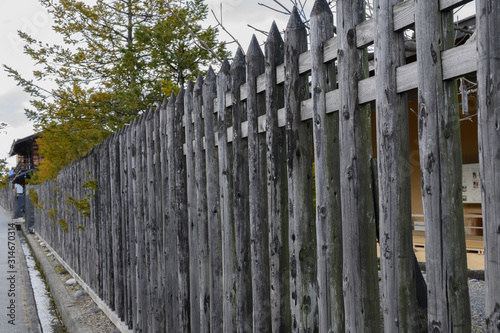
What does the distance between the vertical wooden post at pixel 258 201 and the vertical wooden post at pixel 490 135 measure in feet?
4.67

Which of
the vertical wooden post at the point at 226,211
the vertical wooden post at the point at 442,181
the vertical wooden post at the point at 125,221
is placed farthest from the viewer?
the vertical wooden post at the point at 125,221

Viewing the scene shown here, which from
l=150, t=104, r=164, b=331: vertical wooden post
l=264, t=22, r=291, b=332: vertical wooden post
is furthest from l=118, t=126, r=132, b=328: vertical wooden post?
l=264, t=22, r=291, b=332: vertical wooden post

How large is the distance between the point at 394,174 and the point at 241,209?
1.33 meters

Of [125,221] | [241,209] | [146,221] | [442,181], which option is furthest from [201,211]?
[125,221]

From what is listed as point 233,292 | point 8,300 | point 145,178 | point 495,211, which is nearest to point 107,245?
point 145,178

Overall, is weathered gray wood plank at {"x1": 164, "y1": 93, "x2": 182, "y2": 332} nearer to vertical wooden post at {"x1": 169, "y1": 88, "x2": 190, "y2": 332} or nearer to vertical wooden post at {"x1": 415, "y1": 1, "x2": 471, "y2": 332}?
vertical wooden post at {"x1": 169, "y1": 88, "x2": 190, "y2": 332}

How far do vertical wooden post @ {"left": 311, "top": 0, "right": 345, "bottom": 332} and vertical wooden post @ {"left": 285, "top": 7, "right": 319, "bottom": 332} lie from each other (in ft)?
0.50

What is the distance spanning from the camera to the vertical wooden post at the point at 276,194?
104 inches

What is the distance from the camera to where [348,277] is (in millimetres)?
2123

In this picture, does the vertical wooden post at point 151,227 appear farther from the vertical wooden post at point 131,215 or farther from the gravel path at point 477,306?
the gravel path at point 477,306

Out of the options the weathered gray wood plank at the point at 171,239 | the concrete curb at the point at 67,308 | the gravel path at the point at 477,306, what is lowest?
the concrete curb at the point at 67,308

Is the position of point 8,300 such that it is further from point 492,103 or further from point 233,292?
point 492,103

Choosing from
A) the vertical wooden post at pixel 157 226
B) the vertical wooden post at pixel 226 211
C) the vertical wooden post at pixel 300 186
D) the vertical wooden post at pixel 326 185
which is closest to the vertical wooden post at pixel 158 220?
the vertical wooden post at pixel 157 226

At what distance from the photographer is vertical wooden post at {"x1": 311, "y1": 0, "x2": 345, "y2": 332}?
226 cm
